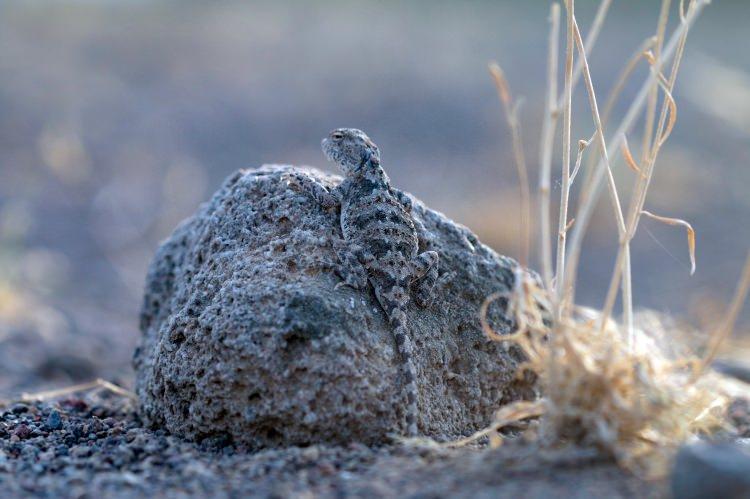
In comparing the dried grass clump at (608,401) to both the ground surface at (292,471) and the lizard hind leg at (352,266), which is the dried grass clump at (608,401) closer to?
the ground surface at (292,471)

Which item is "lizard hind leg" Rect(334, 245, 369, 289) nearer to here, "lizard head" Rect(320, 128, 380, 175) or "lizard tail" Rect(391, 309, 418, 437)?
"lizard tail" Rect(391, 309, 418, 437)

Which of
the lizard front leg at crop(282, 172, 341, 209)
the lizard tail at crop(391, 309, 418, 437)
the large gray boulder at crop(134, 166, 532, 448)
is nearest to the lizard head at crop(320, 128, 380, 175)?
the large gray boulder at crop(134, 166, 532, 448)

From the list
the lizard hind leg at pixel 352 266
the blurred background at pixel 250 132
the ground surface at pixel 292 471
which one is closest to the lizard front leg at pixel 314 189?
the lizard hind leg at pixel 352 266

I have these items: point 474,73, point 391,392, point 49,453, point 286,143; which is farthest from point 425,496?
point 474,73

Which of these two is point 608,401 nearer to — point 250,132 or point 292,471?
point 292,471

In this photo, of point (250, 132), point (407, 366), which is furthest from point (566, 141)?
point (250, 132)

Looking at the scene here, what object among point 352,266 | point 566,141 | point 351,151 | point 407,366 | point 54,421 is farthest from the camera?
point 351,151
